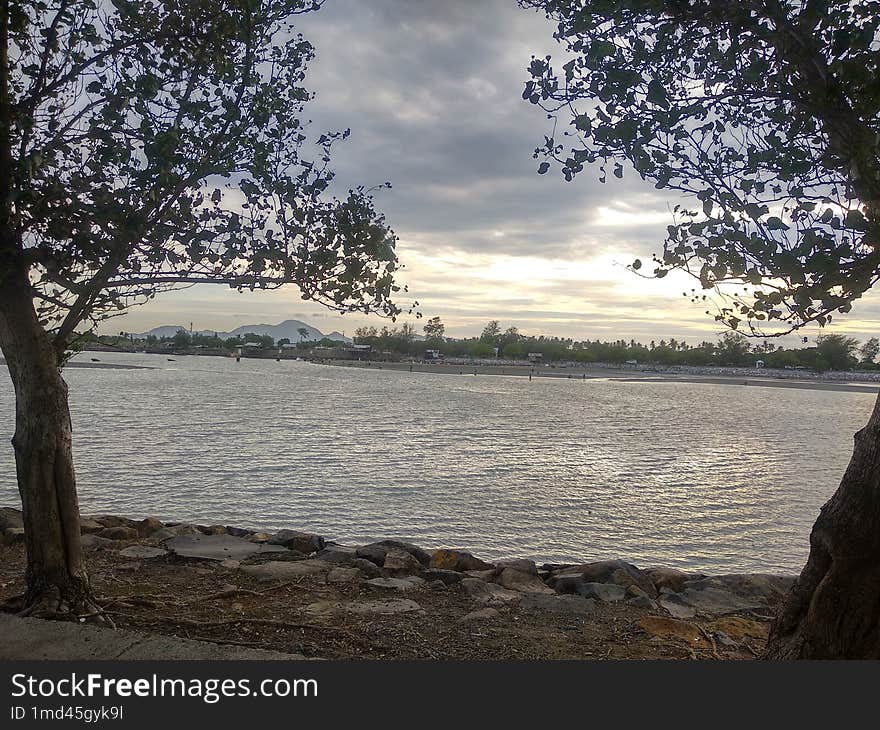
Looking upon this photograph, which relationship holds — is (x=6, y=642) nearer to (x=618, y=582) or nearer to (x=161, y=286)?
(x=161, y=286)

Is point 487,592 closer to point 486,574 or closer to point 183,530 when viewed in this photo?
point 486,574

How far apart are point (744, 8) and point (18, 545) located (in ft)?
31.9

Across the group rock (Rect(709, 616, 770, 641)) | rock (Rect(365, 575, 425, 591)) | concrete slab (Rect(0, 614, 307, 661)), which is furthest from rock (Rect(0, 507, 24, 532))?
rock (Rect(709, 616, 770, 641))

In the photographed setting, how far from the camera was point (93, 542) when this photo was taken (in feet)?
29.4

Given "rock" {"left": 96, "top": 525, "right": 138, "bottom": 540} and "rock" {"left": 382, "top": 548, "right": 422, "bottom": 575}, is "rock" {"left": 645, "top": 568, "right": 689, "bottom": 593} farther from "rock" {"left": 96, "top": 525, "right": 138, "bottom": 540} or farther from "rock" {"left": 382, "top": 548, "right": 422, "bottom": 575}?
"rock" {"left": 96, "top": 525, "right": 138, "bottom": 540}

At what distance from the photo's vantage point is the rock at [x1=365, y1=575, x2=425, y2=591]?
7.22 meters

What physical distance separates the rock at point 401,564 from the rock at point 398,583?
1.45ft

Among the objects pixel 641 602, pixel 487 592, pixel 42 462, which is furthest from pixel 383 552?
pixel 42 462

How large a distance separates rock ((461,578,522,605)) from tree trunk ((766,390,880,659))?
119 inches

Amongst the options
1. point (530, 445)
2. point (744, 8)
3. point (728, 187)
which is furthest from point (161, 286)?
point (530, 445)

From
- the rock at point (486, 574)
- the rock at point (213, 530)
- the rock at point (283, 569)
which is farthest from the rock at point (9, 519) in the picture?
the rock at point (486, 574)

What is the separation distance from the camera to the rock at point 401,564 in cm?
813

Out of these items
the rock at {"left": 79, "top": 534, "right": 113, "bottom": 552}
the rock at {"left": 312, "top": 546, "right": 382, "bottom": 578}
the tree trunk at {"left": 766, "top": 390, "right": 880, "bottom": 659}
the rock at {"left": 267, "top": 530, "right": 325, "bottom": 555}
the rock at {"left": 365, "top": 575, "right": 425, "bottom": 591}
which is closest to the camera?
the tree trunk at {"left": 766, "top": 390, "right": 880, "bottom": 659}

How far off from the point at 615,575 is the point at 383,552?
2929 mm
